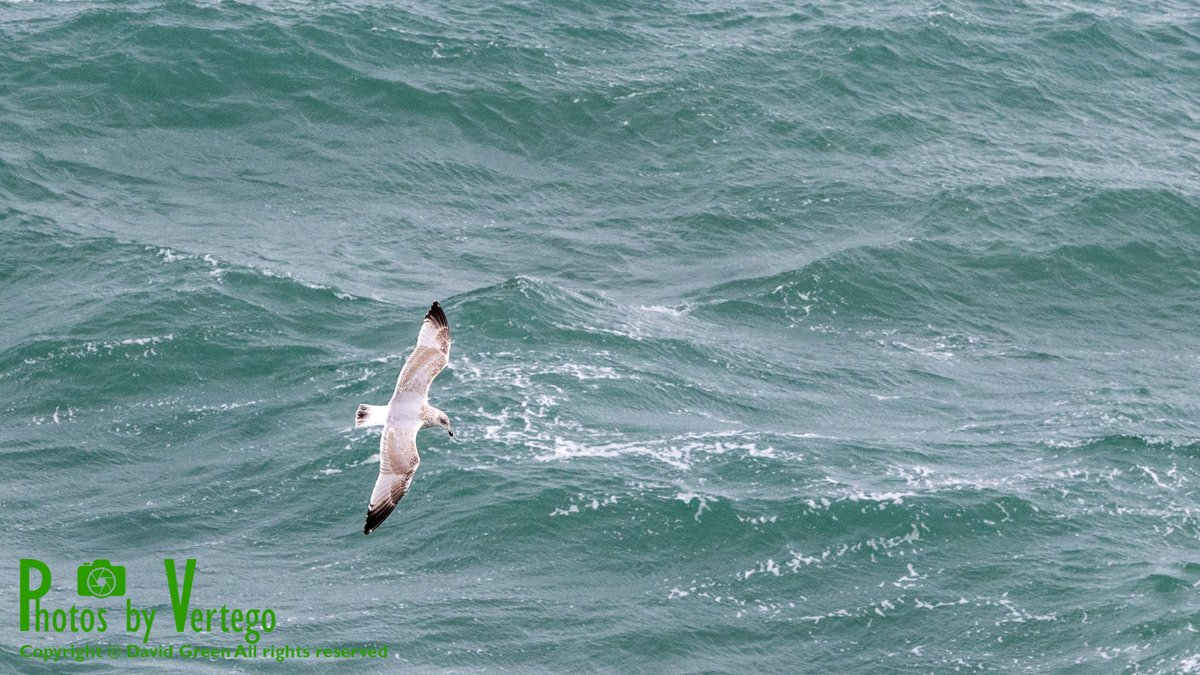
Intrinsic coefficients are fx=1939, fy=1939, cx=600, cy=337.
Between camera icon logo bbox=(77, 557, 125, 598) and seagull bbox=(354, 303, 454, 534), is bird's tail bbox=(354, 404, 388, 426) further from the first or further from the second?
camera icon logo bbox=(77, 557, 125, 598)

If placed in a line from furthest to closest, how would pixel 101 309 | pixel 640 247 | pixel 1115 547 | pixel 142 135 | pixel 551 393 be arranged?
pixel 142 135
pixel 640 247
pixel 101 309
pixel 551 393
pixel 1115 547

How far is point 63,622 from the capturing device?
62656 millimetres

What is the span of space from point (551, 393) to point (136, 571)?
16926mm

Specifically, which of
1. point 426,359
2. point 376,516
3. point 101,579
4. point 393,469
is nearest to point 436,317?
point 426,359

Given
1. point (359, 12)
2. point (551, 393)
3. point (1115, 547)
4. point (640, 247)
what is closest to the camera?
point (1115, 547)

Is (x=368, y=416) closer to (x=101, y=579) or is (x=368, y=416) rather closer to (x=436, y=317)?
(x=436, y=317)

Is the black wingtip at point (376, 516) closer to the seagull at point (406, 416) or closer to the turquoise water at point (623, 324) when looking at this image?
the seagull at point (406, 416)

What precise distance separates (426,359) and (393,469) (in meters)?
3.65

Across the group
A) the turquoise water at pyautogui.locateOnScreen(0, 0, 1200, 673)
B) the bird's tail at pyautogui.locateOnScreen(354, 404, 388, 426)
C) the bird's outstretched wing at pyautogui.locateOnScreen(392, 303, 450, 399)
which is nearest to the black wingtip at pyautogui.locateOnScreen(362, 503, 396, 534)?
the bird's tail at pyautogui.locateOnScreen(354, 404, 388, 426)

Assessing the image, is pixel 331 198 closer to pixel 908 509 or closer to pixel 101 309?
pixel 101 309

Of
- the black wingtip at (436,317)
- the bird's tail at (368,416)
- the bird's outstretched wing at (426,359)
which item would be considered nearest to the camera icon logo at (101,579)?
the bird's outstretched wing at (426,359)

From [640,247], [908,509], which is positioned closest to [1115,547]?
[908,509]

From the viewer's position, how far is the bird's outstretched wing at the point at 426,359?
158ft

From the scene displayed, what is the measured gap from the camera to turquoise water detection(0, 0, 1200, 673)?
6425cm
